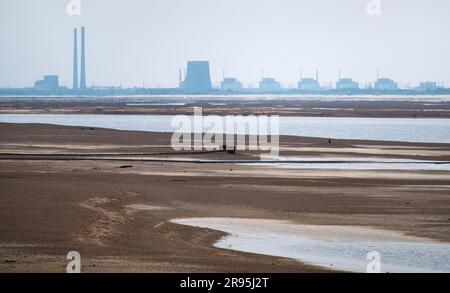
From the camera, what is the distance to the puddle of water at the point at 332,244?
52.5 feet

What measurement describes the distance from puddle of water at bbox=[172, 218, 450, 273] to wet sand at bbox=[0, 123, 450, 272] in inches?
21.0

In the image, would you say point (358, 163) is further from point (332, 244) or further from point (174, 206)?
point (332, 244)

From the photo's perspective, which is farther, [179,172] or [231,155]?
[231,155]

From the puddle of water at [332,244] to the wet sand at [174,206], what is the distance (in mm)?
532

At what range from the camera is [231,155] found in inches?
1622

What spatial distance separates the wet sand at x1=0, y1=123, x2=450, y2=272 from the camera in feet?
52.6

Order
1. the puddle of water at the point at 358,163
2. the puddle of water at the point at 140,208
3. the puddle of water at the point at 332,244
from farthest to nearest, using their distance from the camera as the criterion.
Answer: the puddle of water at the point at 358,163 < the puddle of water at the point at 140,208 < the puddle of water at the point at 332,244

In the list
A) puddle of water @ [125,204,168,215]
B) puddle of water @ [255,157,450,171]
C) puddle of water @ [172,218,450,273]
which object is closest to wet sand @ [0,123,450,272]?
puddle of water @ [125,204,168,215]

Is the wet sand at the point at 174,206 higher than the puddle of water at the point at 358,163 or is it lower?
higher

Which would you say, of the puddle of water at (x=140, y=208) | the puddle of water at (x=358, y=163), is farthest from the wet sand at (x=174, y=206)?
the puddle of water at (x=358, y=163)

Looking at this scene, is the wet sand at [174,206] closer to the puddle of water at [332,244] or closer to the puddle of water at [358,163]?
the puddle of water at [332,244]
